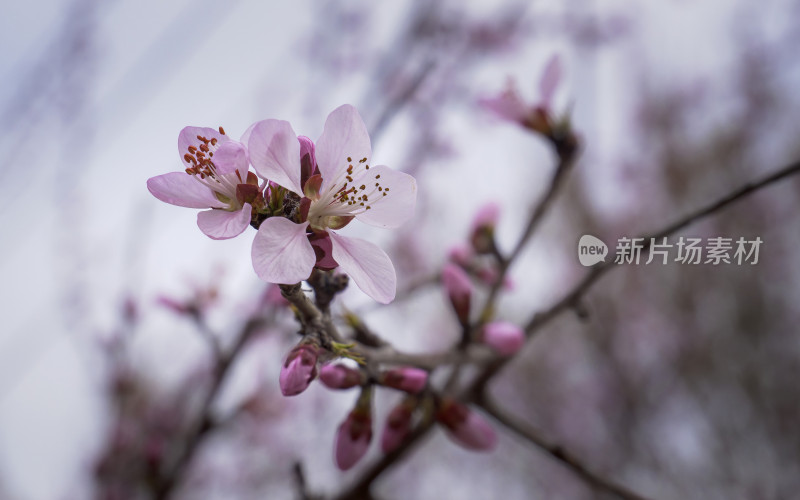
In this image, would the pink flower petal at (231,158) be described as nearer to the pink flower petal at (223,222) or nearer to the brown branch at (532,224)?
the pink flower petal at (223,222)

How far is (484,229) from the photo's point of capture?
1.20 metres

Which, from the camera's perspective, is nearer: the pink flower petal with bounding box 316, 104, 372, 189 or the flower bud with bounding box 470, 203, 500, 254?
the pink flower petal with bounding box 316, 104, 372, 189

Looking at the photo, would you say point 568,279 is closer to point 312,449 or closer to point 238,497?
point 312,449

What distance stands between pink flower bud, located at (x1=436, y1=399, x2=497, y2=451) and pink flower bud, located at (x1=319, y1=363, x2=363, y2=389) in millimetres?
235

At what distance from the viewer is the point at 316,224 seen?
60 centimetres

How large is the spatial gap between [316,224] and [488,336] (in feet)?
1.48

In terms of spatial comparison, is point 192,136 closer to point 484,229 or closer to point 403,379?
point 403,379

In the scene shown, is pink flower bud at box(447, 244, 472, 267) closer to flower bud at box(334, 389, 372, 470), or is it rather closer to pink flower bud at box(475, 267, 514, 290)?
pink flower bud at box(475, 267, 514, 290)

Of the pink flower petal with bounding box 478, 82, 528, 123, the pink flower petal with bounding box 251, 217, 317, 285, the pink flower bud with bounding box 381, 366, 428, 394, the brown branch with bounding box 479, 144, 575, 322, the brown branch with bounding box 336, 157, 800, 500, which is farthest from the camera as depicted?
the pink flower petal with bounding box 478, 82, 528, 123

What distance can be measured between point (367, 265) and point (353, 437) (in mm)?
343

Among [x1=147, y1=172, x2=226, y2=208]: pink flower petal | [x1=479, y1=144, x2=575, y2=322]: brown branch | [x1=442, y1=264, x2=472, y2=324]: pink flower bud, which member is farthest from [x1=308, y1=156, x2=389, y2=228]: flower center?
[x1=479, y1=144, x2=575, y2=322]: brown branch

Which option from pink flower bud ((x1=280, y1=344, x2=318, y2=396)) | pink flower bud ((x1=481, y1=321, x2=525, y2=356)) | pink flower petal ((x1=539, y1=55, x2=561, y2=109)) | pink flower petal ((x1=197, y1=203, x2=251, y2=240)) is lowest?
pink flower bud ((x1=481, y1=321, x2=525, y2=356))

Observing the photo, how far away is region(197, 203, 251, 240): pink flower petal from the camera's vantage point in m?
0.52

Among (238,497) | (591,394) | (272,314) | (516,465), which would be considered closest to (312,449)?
(238,497)
